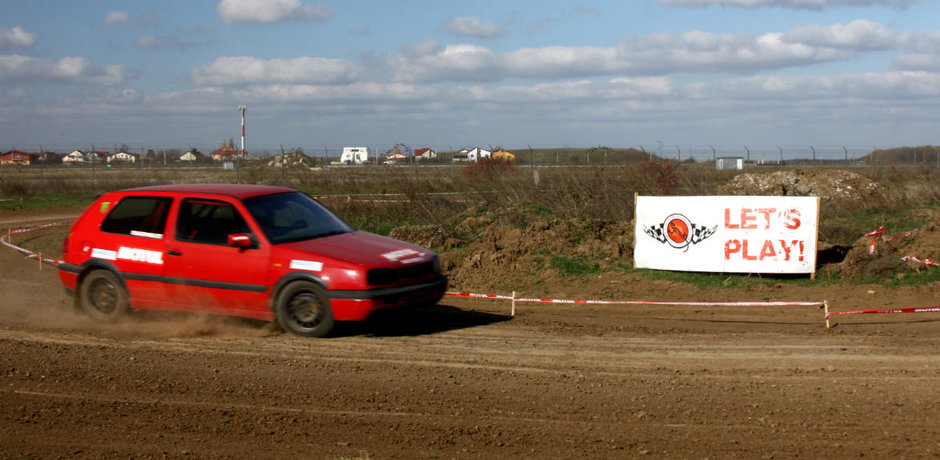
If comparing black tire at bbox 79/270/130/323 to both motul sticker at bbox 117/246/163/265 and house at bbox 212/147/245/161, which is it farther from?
house at bbox 212/147/245/161

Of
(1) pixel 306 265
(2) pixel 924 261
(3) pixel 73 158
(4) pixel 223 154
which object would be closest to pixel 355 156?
(4) pixel 223 154

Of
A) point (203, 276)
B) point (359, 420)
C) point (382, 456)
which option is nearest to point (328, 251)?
point (203, 276)

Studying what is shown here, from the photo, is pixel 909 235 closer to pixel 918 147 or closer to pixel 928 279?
pixel 928 279

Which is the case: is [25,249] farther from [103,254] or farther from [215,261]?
[215,261]

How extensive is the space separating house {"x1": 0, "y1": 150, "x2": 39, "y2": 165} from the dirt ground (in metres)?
40.5

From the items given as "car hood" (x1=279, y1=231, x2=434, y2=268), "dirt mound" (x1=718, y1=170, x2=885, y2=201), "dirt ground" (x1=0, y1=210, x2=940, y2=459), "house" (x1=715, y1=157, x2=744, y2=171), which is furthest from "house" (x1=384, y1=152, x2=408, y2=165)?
"car hood" (x1=279, y1=231, x2=434, y2=268)

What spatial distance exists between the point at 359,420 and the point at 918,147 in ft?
196

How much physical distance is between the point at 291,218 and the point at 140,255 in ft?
5.88

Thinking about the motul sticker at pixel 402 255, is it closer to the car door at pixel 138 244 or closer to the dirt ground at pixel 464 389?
the dirt ground at pixel 464 389

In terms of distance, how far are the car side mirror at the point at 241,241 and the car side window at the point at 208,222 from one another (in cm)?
12

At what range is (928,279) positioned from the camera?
1292 centimetres

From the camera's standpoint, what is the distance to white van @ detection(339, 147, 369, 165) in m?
42.0

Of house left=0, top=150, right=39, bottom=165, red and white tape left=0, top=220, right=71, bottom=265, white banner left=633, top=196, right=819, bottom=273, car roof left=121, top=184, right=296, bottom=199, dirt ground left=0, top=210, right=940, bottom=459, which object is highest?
house left=0, top=150, right=39, bottom=165

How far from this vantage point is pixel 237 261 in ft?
28.1
